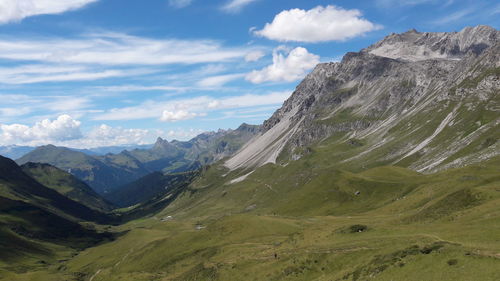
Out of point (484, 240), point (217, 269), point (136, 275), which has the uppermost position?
point (484, 240)

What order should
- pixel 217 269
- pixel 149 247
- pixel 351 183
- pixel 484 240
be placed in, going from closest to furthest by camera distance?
pixel 484 240, pixel 217 269, pixel 149 247, pixel 351 183

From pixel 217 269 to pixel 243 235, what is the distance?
129 feet

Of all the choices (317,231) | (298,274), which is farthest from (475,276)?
(317,231)

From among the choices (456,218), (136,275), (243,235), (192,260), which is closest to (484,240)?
(456,218)

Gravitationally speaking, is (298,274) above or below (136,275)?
above

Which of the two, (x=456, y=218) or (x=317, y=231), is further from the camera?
(x=317, y=231)

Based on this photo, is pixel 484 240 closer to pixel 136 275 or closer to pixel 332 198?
pixel 136 275

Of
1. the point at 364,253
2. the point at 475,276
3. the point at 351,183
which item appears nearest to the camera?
the point at 475,276

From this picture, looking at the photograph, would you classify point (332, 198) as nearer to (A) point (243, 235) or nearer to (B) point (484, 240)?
(A) point (243, 235)

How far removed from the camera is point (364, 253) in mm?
65250

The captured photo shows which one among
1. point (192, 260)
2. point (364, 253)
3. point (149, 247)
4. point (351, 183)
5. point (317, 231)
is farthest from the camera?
point (351, 183)

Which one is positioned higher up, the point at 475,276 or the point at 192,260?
the point at 475,276

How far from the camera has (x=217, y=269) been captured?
88.4 m

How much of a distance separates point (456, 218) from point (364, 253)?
28.5 metres
